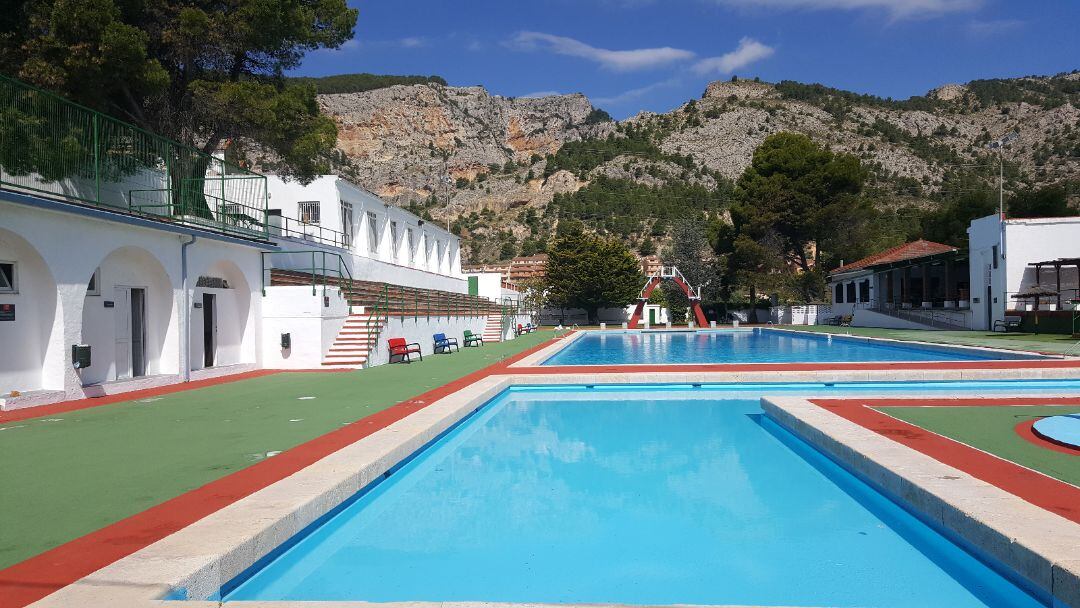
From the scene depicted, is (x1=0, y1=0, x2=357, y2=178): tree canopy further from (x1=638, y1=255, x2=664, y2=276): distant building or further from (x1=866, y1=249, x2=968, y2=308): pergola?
(x1=638, y1=255, x2=664, y2=276): distant building

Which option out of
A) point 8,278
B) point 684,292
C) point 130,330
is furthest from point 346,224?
point 684,292

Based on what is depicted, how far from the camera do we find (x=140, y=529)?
12.4ft

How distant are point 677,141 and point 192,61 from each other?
83010 mm

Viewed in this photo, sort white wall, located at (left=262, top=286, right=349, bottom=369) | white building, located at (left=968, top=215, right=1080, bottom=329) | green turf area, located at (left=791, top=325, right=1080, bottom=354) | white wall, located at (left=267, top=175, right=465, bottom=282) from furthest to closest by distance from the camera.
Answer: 1. white building, located at (left=968, top=215, right=1080, bottom=329)
2. white wall, located at (left=267, top=175, right=465, bottom=282)
3. green turf area, located at (left=791, top=325, right=1080, bottom=354)
4. white wall, located at (left=262, top=286, right=349, bottom=369)

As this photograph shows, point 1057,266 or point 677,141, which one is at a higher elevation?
point 677,141

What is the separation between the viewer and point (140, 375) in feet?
39.4

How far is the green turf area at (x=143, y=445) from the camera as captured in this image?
420 cm

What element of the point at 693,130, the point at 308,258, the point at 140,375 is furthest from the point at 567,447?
the point at 693,130

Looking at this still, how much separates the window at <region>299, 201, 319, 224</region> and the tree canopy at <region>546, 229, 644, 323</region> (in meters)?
25.5

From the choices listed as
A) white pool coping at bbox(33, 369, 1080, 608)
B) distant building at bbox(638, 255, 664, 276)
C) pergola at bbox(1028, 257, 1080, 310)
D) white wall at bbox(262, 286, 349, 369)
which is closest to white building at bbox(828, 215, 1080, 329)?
pergola at bbox(1028, 257, 1080, 310)

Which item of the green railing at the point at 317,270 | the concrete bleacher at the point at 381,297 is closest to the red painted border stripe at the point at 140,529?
the green railing at the point at 317,270

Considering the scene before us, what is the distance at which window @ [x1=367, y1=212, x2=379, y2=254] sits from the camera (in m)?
25.8

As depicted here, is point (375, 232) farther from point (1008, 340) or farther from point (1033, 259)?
point (1033, 259)

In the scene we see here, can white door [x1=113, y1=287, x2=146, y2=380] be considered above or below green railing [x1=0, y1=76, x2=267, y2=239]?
below
